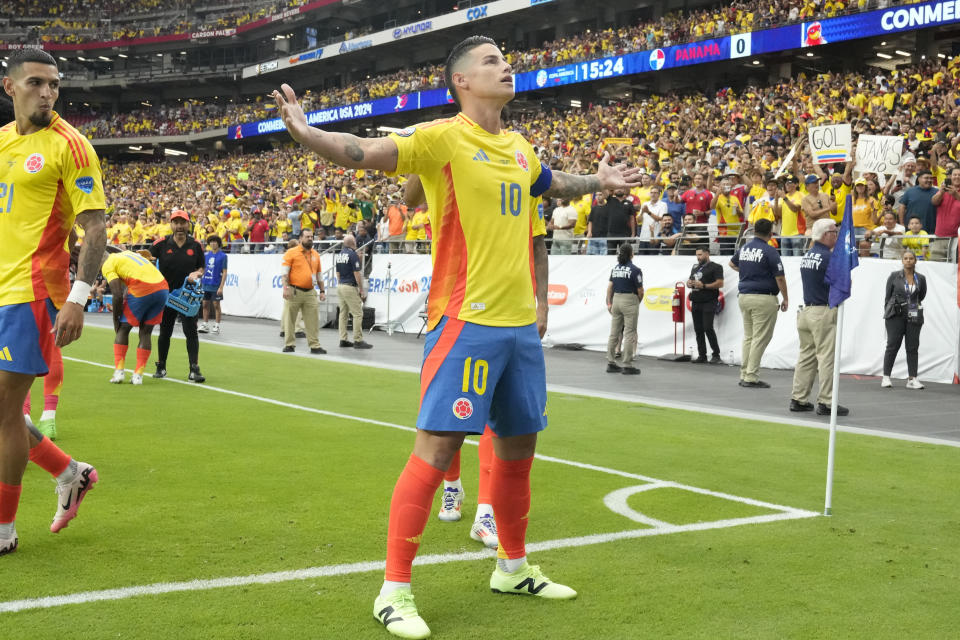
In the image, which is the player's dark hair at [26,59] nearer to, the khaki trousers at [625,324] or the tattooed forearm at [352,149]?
the tattooed forearm at [352,149]

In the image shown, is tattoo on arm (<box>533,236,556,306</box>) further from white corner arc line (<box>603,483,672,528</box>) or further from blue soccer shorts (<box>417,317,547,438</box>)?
white corner arc line (<box>603,483,672,528</box>)

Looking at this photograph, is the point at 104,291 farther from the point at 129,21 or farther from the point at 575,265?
the point at 129,21

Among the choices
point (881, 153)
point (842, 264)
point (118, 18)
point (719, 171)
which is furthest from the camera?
point (118, 18)

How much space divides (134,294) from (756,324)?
7.79 meters

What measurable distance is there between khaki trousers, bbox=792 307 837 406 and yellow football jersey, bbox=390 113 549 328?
7201mm

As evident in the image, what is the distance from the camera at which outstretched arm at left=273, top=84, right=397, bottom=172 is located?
10.7 feet

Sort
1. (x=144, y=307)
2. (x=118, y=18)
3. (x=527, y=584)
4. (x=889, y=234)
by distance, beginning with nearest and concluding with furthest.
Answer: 1. (x=527, y=584)
2. (x=144, y=307)
3. (x=889, y=234)
4. (x=118, y=18)

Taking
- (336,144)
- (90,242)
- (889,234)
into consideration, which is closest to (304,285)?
(889,234)

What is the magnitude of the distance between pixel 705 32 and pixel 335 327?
19.8m

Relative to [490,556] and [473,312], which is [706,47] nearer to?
[490,556]

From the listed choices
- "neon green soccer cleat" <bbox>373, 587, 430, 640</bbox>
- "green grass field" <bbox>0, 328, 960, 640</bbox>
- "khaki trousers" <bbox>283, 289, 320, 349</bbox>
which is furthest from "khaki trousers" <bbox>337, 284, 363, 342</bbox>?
"neon green soccer cleat" <bbox>373, 587, 430, 640</bbox>

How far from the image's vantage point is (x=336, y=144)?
3.34 meters

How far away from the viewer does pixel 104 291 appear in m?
29.3

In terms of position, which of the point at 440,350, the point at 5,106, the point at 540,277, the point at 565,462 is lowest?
the point at 565,462
